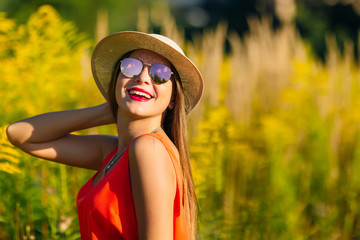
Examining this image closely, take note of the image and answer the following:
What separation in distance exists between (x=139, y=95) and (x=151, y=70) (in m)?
0.09

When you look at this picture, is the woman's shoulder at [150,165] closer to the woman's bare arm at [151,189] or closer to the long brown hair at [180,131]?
the woman's bare arm at [151,189]

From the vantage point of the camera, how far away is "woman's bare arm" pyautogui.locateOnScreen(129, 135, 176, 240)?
133 centimetres

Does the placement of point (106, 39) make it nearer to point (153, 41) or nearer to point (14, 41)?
point (153, 41)

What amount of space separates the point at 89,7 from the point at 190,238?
1350cm

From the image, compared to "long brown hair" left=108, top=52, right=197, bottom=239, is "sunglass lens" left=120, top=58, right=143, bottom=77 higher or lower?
higher

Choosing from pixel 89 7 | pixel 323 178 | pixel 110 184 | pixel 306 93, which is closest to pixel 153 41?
pixel 110 184

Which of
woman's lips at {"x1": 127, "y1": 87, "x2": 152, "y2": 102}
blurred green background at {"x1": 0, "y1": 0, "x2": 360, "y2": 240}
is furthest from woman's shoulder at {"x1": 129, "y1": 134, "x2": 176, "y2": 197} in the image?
blurred green background at {"x1": 0, "y1": 0, "x2": 360, "y2": 240}

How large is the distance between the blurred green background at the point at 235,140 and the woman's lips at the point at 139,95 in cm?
64

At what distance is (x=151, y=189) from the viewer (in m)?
1.33

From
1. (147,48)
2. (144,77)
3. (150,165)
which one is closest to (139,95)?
(144,77)

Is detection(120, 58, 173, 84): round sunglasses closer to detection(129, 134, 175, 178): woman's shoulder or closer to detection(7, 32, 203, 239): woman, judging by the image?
detection(7, 32, 203, 239): woman

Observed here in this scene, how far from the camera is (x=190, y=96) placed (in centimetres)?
172

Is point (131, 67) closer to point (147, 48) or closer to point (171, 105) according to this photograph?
point (147, 48)

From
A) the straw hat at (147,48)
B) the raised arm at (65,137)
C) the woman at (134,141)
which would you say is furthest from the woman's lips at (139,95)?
the raised arm at (65,137)
